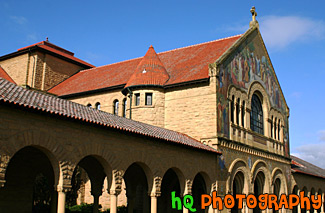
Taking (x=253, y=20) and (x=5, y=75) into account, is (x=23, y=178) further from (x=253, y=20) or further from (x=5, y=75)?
(x=253, y=20)

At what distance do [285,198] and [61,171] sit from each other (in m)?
20.0

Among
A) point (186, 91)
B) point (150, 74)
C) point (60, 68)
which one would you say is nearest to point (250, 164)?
point (186, 91)

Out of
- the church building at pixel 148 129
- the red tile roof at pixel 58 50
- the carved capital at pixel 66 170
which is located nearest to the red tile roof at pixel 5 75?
the church building at pixel 148 129

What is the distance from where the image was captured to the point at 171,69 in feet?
91.8

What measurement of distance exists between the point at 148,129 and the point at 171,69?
10.0m

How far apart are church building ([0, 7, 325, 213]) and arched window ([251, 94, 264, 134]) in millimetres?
81

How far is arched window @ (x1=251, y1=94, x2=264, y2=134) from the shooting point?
92.8 ft

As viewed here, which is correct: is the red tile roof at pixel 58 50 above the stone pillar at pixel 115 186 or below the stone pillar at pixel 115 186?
above

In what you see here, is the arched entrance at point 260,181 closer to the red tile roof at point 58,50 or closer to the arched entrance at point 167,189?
the arched entrance at point 167,189

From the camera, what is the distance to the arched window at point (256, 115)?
92.8 feet

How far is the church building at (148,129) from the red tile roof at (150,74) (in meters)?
0.08

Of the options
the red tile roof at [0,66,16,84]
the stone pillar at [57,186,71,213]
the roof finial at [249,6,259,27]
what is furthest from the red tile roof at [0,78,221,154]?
the red tile roof at [0,66,16,84]

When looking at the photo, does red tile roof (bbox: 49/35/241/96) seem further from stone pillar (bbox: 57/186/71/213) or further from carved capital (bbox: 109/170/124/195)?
stone pillar (bbox: 57/186/71/213)

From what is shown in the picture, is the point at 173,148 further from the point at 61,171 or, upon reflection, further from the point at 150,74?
the point at 150,74
